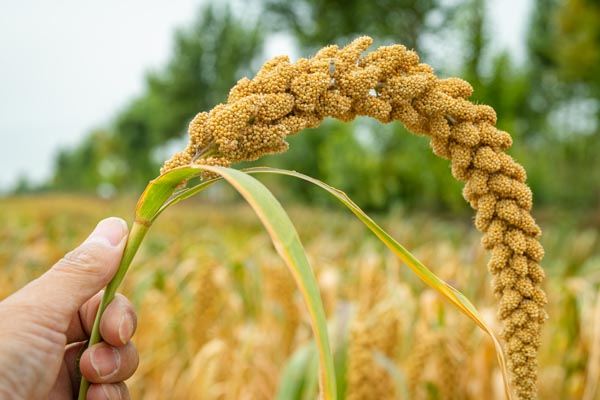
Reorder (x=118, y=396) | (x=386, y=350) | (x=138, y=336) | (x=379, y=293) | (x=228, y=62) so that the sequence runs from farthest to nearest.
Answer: (x=228, y=62) < (x=379, y=293) < (x=138, y=336) < (x=386, y=350) < (x=118, y=396)

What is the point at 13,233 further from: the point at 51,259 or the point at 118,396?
the point at 118,396

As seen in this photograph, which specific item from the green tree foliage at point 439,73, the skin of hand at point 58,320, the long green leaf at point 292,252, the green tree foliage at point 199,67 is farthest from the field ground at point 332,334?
the green tree foliage at point 199,67

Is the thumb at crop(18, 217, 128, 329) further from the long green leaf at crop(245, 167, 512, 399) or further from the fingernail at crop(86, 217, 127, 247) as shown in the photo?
the long green leaf at crop(245, 167, 512, 399)

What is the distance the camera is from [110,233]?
37.6 inches

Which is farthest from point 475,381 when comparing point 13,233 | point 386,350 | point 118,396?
point 13,233

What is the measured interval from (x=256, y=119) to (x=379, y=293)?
112 inches

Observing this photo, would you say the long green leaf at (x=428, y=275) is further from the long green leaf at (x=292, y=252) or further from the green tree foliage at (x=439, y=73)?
the green tree foliage at (x=439, y=73)

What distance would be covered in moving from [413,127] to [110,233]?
56 cm

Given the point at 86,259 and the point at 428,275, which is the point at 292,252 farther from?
the point at 86,259

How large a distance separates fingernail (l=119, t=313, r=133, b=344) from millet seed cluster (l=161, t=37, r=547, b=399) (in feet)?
1.10

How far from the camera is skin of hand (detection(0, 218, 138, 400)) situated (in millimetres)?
869

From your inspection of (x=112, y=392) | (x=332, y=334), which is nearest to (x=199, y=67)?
(x=332, y=334)

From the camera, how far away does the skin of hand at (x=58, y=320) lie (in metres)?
0.87

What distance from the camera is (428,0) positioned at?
635 inches
